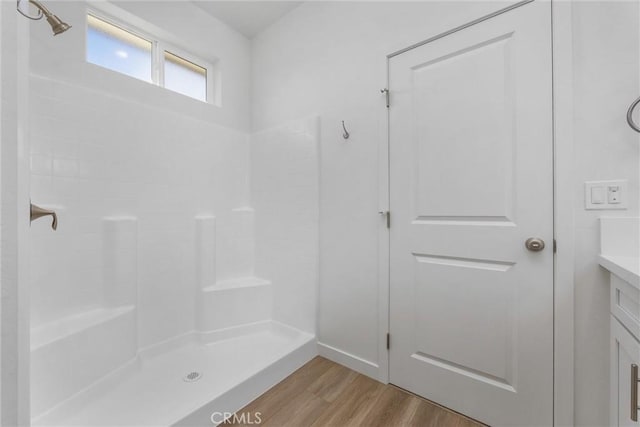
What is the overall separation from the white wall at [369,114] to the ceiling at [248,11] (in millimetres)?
70

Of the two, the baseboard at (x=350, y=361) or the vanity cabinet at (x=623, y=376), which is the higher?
the vanity cabinet at (x=623, y=376)

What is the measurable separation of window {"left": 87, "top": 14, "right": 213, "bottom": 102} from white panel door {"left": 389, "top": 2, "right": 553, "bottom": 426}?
167 centimetres

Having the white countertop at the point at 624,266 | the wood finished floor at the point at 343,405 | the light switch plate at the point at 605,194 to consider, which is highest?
the light switch plate at the point at 605,194

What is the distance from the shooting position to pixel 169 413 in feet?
4.09

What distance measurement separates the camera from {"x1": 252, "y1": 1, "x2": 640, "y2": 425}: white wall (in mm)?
1082

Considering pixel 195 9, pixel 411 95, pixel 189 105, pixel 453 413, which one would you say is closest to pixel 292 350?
pixel 453 413

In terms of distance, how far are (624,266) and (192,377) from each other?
6.90 feet

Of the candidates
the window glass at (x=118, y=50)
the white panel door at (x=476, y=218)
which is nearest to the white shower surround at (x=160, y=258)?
the window glass at (x=118, y=50)

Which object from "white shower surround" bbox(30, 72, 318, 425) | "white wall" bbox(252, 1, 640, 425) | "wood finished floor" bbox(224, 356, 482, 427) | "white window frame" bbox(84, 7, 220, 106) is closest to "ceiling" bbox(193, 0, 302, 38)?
"white wall" bbox(252, 1, 640, 425)

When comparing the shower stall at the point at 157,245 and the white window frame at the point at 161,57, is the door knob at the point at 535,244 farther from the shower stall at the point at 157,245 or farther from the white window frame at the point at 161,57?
the white window frame at the point at 161,57

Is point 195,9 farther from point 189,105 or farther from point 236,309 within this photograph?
point 236,309

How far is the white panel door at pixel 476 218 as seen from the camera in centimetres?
120

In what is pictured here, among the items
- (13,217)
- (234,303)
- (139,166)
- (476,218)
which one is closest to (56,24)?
(13,217)

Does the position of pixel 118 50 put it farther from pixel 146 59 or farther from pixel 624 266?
pixel 624 266
